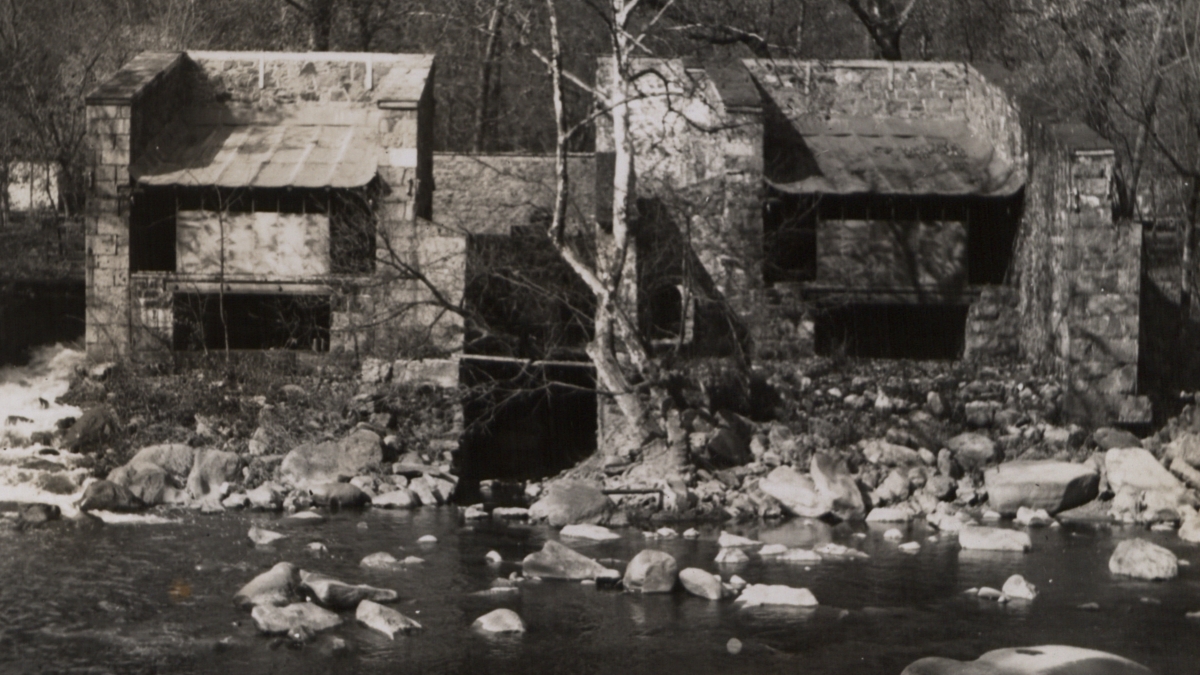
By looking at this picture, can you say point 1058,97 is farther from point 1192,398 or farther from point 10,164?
point 10,164

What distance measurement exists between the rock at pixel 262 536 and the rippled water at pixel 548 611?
0.46 feet

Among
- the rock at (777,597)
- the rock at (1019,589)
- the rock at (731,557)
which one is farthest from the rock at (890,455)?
the rock at (777,597)

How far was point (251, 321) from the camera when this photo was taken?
23.7 m

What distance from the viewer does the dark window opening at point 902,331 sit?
21.9m

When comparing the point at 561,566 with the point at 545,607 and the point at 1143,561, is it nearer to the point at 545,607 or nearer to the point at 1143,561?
the point at 545,607

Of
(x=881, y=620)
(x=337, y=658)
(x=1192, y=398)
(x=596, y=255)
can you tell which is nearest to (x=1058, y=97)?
(x=1192, y=398)

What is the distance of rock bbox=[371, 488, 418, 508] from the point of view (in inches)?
663

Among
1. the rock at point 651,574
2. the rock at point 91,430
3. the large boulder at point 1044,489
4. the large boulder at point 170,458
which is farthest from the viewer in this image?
the rock at point 91,430

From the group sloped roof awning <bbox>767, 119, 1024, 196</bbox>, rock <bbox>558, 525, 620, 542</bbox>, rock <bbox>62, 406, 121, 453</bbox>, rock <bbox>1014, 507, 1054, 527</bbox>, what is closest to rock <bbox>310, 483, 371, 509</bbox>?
rock <bbox>558, 525, 620, 542</bbox>

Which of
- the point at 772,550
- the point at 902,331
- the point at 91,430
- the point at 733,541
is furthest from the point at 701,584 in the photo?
the point at 902,331

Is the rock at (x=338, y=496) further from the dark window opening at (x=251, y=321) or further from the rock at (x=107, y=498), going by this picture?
the dark window opening at (x=251, y=321)

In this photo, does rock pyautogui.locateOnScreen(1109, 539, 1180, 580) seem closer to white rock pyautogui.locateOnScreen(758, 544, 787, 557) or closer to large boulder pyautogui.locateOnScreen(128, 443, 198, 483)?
white rock pyautogui.locateOnScreen(758, 544, 787, 557)

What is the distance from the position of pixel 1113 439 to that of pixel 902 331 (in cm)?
486

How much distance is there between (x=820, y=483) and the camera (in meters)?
16.5
